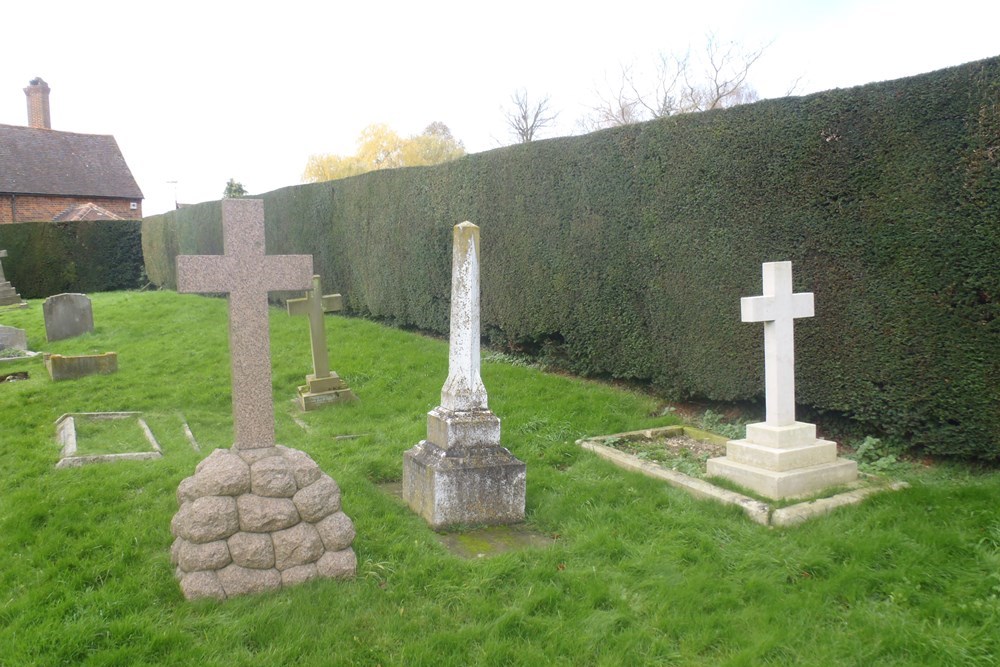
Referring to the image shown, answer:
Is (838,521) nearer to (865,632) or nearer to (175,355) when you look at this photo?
(865,632)

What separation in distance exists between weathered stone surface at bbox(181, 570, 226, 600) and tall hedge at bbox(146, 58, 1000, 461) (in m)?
4.95

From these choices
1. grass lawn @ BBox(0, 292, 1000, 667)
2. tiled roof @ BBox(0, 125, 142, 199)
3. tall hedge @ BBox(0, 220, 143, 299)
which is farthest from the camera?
tiled roof @ BBox(0, 125, 142, 199)

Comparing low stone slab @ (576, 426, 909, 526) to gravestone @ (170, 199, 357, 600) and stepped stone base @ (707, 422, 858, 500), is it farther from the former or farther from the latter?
gravestone @ (170, 199, 357, 600)

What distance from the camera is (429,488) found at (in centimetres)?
484

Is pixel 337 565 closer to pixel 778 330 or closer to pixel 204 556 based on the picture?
pixel 204 556

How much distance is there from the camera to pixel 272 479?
12.9 ft

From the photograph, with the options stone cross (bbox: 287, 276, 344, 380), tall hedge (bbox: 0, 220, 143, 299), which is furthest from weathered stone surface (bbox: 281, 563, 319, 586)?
tall hedge (bbox: 0, 220, 143, 299)

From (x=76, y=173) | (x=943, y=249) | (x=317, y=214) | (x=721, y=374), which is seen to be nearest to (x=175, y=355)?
(x=317, y=214)

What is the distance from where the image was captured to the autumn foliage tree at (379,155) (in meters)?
38.8

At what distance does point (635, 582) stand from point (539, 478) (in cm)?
179

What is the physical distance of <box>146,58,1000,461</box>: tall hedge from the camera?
5121 millimetres

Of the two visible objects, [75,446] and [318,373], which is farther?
[318,373]

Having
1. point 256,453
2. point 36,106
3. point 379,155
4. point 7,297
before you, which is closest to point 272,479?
point 256,453

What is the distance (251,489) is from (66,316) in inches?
440
